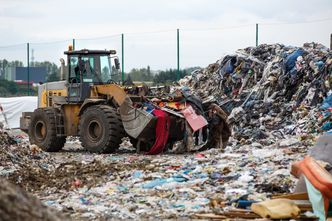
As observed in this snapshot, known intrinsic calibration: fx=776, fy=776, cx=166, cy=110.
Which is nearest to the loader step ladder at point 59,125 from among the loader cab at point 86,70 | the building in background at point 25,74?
the loader cab at point 86,70

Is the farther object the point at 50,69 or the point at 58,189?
the point at 50,69

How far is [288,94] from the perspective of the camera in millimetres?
20406

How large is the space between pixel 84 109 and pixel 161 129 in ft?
9.00

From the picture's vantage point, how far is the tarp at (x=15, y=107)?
29.5 metres

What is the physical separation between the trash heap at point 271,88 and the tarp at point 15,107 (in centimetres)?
793

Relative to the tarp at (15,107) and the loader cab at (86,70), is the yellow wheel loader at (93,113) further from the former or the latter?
the tarp at (15,107)

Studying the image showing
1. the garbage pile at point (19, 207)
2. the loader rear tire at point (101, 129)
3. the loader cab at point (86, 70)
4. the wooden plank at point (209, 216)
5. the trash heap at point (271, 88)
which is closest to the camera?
the garbage pile at point (19, 207)

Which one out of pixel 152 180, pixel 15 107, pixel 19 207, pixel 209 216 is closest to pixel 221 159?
pixel 152 180

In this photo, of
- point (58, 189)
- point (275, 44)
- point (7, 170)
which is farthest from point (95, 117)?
point (275, 44)

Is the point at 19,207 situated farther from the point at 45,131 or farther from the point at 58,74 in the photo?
the point at 58,74

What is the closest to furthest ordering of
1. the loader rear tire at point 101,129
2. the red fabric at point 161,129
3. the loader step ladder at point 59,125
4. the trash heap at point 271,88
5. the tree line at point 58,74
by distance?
the red fabric at point 161,129 < the loader rear tire at point 101,129 < the trash heap at point 271,88 < the loader step ladder at point 59,125 < the tree line at point 58,74

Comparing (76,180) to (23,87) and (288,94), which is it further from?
(23,87)

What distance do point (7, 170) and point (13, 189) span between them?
8828 mm

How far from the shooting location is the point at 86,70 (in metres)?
19.9
